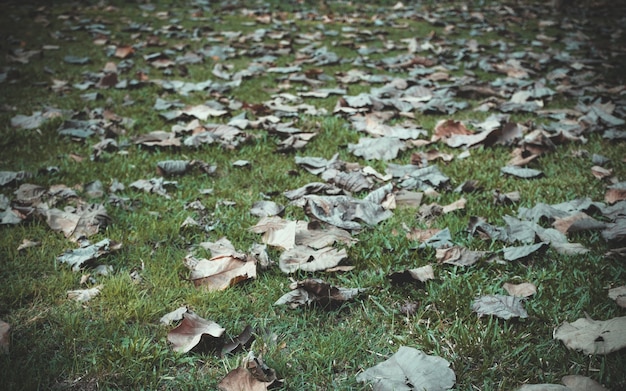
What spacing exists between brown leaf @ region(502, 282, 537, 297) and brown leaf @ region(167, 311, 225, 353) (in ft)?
3.09

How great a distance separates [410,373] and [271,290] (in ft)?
1.87

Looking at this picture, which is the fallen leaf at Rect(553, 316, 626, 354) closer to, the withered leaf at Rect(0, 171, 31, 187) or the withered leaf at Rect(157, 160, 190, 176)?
the withered leaf at Rect(157, 160, 190, 176)

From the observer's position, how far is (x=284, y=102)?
12.0 feet

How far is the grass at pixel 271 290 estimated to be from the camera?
1.29m

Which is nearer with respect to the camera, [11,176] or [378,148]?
[11,176]

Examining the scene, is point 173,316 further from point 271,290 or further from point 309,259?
point 309,259

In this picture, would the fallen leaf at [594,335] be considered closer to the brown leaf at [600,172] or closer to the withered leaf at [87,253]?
the brown leaf at [600,172]

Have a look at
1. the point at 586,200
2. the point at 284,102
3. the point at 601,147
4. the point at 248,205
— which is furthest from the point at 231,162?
the point at 601,147

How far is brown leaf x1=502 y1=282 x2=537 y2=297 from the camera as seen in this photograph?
156 centimetres

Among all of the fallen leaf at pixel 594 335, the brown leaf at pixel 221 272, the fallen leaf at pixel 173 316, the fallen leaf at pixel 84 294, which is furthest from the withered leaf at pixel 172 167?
the fallen leaf at pixel 594 335

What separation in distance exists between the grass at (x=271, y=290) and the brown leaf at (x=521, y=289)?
0.02m

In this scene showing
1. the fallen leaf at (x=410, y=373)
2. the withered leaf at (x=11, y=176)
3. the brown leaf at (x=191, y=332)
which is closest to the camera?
the fallen leaf at (x=410, y=373)

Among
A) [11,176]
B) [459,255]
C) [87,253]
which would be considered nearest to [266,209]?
[87,253]

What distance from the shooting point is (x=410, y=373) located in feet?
4.06
